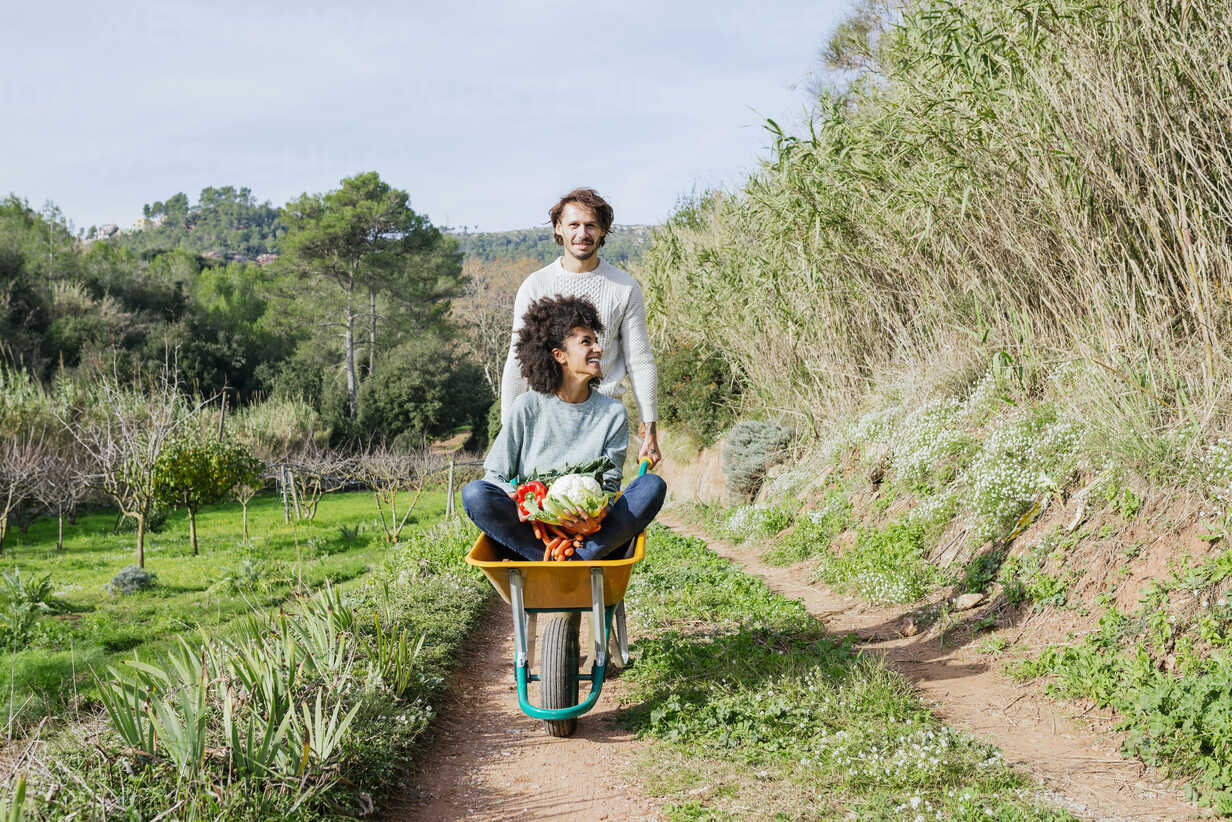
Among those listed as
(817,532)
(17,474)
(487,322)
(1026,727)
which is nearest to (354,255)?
(487,322)

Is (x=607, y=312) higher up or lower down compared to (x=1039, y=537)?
higher up

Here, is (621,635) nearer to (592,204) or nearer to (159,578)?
(592,204)

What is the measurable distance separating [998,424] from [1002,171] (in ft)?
5.39

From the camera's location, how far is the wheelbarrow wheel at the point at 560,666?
3207mm

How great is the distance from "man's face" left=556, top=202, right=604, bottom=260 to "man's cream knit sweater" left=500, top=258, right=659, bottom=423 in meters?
0.12

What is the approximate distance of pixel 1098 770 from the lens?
279 centimetres

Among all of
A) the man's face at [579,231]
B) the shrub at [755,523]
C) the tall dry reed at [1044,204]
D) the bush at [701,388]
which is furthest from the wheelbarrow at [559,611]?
the bush at [701,388]

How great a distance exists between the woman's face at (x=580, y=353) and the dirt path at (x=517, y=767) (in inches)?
58.9

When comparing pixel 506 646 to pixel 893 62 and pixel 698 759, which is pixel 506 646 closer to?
pixel 698 759

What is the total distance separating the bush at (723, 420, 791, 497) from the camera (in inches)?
383

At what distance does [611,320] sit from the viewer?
3871 mm

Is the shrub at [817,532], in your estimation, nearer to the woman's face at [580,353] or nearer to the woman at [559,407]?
the woman at [559,407]

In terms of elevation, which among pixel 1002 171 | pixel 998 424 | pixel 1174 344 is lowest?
pixel 998 424

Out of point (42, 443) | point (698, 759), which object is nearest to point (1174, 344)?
point (698, 759)
